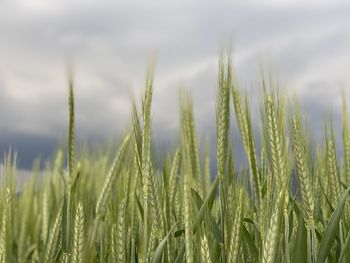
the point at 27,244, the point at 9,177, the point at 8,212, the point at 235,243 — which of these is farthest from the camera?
the point at 27,244

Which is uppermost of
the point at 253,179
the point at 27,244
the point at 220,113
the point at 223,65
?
the point at 223,65

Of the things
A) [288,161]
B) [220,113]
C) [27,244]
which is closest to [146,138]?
[220,113]

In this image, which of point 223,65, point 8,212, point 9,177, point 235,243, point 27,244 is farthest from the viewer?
point 27,244

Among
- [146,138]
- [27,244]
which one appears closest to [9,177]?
[146,138]

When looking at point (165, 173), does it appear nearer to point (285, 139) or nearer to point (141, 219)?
point (141, 219)

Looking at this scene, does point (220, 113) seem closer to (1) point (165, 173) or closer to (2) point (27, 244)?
(1) point (165, 173)

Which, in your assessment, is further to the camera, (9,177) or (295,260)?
(9,177)

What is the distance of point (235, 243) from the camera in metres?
1.41

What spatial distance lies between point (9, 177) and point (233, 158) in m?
0.73

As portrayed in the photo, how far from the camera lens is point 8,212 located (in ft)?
5.86

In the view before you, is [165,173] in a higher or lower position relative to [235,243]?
higher

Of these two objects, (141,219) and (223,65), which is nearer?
(223,65)

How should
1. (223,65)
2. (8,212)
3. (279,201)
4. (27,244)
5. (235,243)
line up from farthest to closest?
(27,244), (8,212), (223,65), (235,243), (279,201)

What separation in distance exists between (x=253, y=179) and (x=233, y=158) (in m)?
0.10
